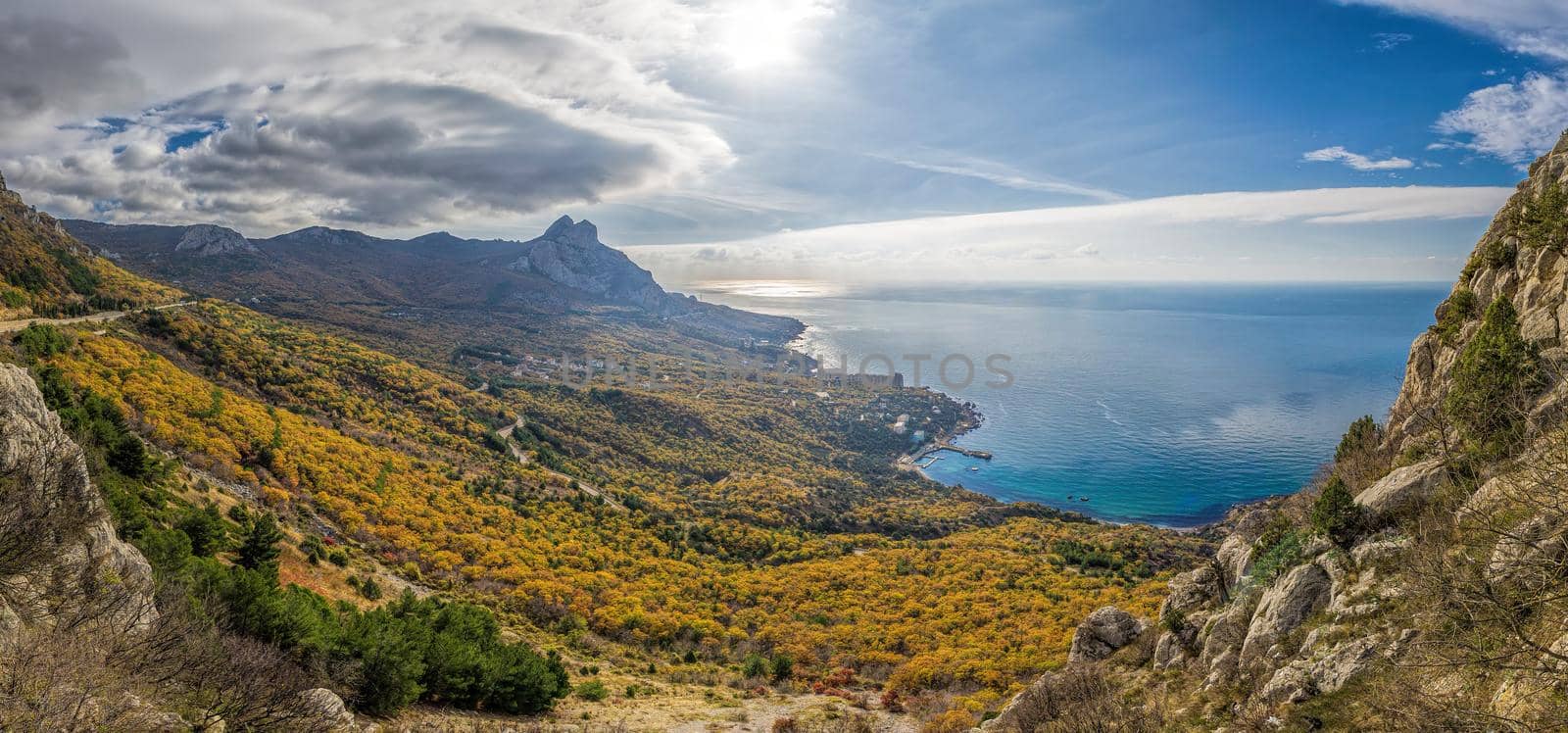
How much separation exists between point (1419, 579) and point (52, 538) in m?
19.9

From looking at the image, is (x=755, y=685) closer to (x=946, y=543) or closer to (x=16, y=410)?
(x=16, y=410)

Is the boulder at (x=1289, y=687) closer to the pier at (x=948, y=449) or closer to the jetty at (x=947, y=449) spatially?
the pier at (x=948, y=449)

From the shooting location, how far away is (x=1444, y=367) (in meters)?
13.3

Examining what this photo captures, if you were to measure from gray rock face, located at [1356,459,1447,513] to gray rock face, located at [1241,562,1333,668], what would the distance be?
160 cm

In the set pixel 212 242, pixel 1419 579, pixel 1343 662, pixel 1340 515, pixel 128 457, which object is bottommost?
pixel 1343 662

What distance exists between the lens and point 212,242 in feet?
581

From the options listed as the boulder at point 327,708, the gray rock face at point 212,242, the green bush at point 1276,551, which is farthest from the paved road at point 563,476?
the gray rock face at point 212,242

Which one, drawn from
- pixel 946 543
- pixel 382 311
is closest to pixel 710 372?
pixel 382 311

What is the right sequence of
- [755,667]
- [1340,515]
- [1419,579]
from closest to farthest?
[1419,579], [1340,515], [755,667]

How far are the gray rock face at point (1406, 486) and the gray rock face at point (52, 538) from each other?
21504mm

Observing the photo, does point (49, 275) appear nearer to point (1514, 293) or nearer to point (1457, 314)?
point (1457, 314)

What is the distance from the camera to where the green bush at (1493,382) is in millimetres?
9745

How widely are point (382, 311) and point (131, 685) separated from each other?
165m

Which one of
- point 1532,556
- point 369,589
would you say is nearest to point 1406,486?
point 1532,556
